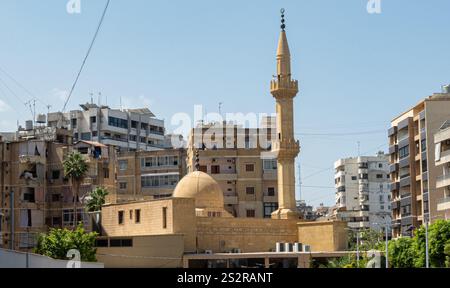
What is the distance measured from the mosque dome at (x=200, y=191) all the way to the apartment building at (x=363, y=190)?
5260 cm

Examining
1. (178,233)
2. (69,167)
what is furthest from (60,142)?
(178,233)

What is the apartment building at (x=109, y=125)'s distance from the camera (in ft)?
385

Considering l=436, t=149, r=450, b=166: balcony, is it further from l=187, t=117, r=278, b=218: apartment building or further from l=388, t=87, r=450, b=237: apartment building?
l=187, t=117, r=278, b=218: apartment building

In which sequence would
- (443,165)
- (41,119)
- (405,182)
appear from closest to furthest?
1. (443,165)
2. (405,182)
3. (41,119)

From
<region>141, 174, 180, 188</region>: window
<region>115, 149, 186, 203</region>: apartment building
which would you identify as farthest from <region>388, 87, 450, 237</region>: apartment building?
<region>141, 174, 180, 188</region>: window

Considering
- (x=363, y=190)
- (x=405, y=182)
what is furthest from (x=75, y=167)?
(x=363, y=190)

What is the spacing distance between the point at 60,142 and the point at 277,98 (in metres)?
27.3

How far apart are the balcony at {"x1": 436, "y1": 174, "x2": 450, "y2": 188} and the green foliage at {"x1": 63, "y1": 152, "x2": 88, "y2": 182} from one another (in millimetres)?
33816

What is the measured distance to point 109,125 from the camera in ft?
386

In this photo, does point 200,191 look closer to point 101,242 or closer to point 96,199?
point 101,242

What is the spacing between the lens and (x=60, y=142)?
87312 millimetres

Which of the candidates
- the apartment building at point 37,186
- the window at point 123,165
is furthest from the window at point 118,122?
the apartment building at point 37,186

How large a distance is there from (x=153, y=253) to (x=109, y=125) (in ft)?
175
